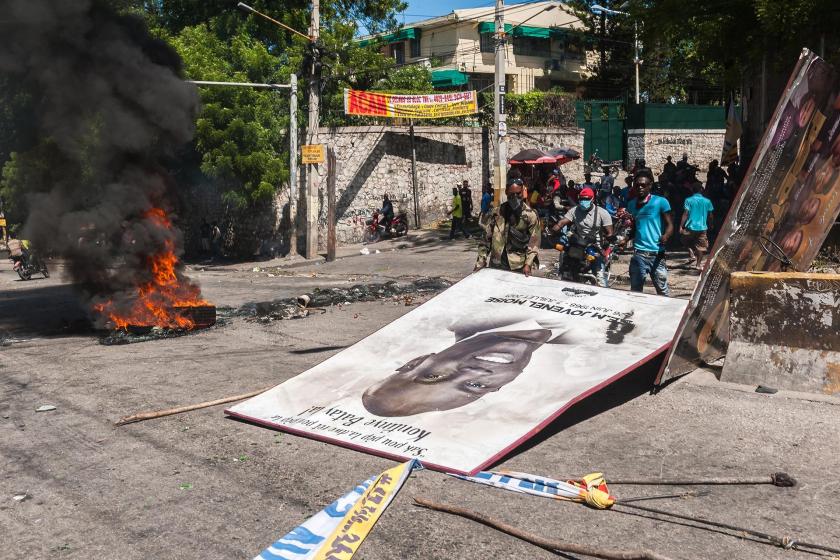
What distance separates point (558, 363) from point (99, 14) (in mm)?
9745

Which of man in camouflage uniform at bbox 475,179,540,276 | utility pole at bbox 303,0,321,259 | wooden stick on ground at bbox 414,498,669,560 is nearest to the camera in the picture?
wooden stick on ground at bbox 414,498,669,560

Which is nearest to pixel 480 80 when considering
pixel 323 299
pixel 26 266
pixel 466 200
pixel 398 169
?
pixel 398 169

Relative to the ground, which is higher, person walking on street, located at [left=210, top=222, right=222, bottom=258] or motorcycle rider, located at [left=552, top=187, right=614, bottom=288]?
motorcycle rider, located at [left=552, top=187, right=614, bottom=288]

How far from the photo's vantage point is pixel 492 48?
141ft

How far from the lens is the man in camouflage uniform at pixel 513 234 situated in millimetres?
10383

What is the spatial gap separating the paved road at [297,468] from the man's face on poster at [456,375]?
2.07ft

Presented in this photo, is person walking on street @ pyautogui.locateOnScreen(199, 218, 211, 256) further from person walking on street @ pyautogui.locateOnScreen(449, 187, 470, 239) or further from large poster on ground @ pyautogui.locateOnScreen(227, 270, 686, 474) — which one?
large poster on ground @ pyautogui.locateOnScreen(227, 270, 686, 474)

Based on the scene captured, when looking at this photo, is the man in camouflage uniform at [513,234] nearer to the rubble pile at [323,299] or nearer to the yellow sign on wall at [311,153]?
the rubble pile at [323,299]

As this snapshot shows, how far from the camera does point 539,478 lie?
17.0ft

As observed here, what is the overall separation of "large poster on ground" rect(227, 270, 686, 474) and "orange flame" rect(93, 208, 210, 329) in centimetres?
479

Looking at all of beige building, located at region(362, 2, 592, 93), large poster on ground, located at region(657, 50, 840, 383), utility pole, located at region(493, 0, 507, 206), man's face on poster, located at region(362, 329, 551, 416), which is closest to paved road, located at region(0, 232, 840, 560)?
large poster on ground, located at region(657, 50, 840, 383)

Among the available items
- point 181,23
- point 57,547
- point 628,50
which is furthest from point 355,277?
point 628,50

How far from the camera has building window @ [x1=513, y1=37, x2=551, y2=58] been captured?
44469mm

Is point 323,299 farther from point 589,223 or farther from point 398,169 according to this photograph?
point 398,169
